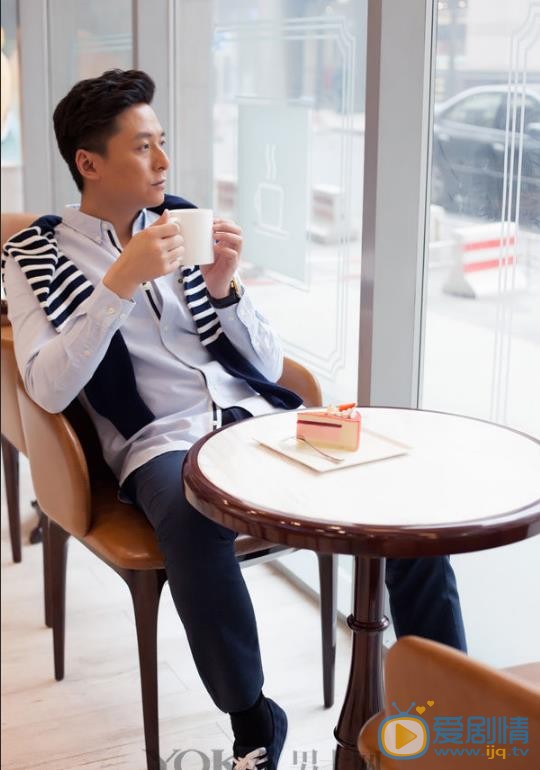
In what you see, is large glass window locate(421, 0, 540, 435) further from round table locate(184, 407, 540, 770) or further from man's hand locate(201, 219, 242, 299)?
man's hand locate(201, 219, 242, 299)

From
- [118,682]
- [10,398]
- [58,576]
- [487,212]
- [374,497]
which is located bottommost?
[118,682]

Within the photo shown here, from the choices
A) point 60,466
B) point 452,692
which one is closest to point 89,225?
point 60,466

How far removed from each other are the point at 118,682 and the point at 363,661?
0.96m

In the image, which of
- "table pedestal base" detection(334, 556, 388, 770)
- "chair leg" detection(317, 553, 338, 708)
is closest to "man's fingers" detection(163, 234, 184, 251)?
"table pedestal base" detection(334, 556, 388, 770)

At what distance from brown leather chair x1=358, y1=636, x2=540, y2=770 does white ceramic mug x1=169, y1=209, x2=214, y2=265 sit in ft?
3.28

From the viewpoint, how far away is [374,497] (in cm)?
150

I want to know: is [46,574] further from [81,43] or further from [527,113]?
[81,43]

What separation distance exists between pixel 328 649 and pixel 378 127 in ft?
3.71

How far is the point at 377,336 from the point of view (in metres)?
2.33

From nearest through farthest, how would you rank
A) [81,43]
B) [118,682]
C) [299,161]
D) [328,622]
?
[328,622] < [118,682] < [299,161] < [81,43]

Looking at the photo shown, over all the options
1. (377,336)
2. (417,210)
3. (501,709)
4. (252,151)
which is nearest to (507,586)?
(377,336)

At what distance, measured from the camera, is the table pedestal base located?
1676mm

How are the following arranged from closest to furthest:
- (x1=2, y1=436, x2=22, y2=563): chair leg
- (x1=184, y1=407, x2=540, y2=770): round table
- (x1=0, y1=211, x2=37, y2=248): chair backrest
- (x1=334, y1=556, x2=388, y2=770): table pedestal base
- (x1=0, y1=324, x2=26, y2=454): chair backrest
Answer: (x1=184, y1=407, x2=540, y2=770): round table
(x1=334, y1=556, x2=388, y2=770): table pedestal base
(x1=0, y1=324, x2=26, y2=454): chair backrest
(x1=2, y1=436, x2=22, y2=563): chair leg
(x1=0, y1=211, x2=37, y2=248): chair backrest

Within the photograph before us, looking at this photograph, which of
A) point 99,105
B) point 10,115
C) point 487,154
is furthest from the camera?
point 10,115
